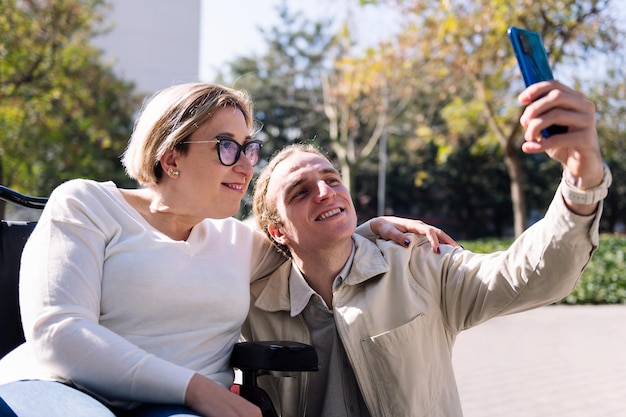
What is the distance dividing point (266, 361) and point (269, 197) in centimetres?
75

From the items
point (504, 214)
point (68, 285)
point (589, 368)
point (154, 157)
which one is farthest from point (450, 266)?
point (504, 214)

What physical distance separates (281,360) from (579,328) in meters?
8.92

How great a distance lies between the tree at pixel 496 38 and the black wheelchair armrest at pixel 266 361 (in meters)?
10.9

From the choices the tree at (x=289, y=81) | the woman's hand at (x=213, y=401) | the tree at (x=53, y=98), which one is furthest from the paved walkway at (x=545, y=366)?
the tree at (x=289, y=81)

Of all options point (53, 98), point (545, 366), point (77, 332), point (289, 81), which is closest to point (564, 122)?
point (77, 332)

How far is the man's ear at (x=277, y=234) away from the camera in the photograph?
8.80ft

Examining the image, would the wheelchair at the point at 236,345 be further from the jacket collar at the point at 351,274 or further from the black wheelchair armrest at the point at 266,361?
the jacket collar at the point at 351,274

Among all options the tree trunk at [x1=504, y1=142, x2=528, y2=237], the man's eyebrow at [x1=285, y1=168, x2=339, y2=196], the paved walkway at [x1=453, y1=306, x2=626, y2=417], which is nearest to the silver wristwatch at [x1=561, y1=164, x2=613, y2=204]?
the man's eyebrow at [x1=285, y1=168, x2=339, y2=196]

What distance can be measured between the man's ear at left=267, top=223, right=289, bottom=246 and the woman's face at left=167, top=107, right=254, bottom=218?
337 millimetres

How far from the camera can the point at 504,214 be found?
38.8 meters

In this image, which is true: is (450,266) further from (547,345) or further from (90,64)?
(90,64)

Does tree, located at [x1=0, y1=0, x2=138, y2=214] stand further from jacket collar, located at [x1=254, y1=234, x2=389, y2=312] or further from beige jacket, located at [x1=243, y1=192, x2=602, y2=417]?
beige jacket, located at [x1=243, y1=192, x2=602, y2=417]

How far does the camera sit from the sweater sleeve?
195cm

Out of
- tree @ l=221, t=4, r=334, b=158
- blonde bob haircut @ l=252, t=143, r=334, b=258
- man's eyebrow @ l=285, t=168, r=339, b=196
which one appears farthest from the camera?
tree @ l=221, t=4, r=334, b=158
